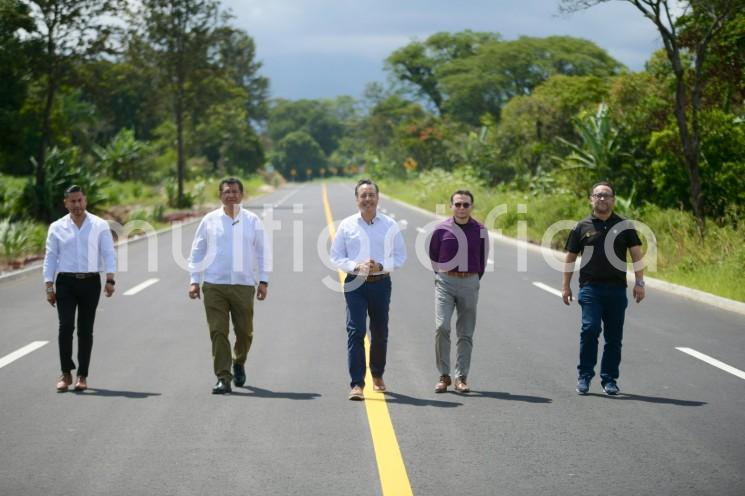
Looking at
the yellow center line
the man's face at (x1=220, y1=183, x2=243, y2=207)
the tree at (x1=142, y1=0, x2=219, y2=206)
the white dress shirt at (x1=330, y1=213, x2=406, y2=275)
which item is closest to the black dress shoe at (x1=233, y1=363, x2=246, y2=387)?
the yellow center line

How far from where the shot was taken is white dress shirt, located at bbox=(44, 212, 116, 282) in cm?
853

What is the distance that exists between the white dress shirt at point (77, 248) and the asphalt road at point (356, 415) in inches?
39.7

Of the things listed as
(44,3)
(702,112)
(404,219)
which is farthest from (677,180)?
(44,3)

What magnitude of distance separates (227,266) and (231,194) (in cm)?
60

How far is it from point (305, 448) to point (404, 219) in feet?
104

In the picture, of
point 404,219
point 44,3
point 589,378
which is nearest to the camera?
point 589,378

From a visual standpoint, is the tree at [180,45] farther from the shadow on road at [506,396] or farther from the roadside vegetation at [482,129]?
the shadow on road at [506,396]

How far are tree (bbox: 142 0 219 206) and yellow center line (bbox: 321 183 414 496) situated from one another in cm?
3597

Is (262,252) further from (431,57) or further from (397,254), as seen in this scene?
(431,57)

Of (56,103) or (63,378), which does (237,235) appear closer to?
(63,378)

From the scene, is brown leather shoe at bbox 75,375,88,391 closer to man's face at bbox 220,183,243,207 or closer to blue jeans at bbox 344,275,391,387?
man's face at bbox 220,183,243,207

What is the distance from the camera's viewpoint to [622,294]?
27.4 feet

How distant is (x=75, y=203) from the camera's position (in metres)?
8.58

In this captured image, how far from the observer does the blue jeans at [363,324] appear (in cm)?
791
